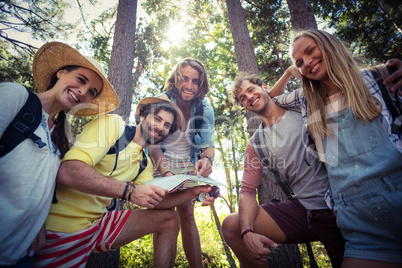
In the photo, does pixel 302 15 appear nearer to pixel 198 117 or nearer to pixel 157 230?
pixel 198 117

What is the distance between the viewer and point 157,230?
202 cm

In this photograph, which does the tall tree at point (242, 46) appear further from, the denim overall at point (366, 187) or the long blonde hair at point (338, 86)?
the denim overall at point (366, 187)

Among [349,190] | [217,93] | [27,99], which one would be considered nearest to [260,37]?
[217,93]

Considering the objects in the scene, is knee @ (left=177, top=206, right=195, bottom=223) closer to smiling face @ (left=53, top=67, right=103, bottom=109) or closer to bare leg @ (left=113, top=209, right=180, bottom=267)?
bare leg @ (left=113, top=209, right=180, bottom=267)

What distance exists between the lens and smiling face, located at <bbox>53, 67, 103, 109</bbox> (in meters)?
1.80

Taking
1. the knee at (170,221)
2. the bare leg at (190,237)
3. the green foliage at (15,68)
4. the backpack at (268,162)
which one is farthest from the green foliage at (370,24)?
the green foliage at (15,68)

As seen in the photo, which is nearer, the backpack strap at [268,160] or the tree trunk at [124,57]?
the backpack strap at [268,160]

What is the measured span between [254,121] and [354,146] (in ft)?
8.76

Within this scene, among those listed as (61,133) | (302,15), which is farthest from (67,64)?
(302,15)

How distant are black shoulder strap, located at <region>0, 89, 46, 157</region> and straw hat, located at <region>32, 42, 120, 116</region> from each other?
63 centimetres

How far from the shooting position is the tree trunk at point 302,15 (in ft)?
12.1

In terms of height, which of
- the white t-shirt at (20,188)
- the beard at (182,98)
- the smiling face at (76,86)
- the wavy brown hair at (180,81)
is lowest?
the white t-shirt at (20,188)

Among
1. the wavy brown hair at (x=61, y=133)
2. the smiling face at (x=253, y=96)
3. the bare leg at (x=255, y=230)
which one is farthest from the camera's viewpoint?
the smiling face at (x=253, y=96)

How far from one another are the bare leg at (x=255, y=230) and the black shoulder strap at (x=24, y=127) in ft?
7.07
